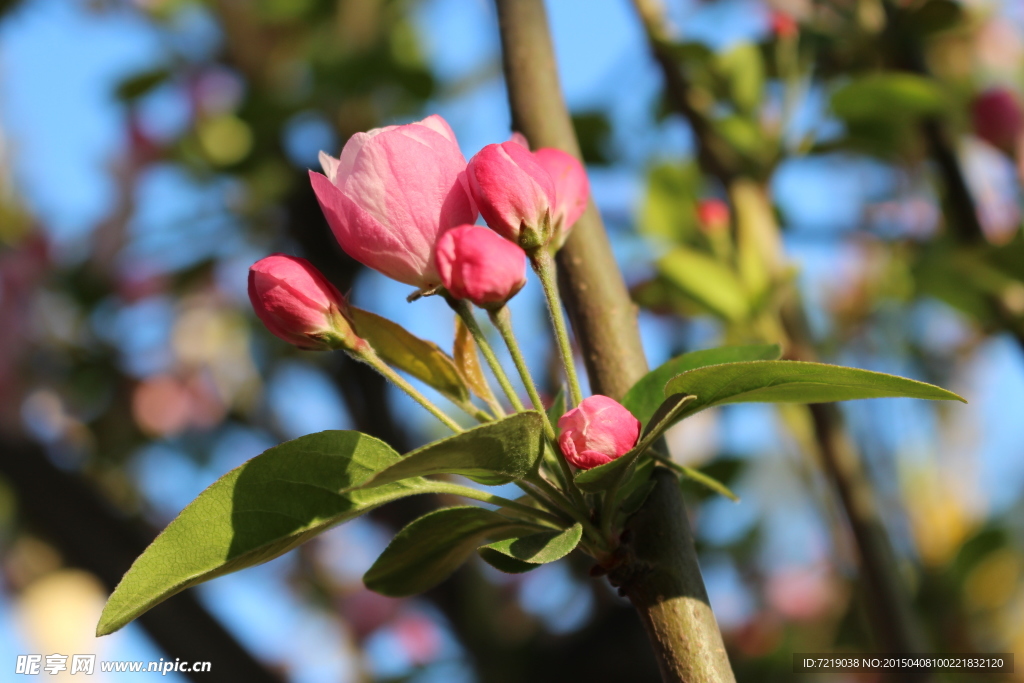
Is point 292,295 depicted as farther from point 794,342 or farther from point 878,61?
point 878,61

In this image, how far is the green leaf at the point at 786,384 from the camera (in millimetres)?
371

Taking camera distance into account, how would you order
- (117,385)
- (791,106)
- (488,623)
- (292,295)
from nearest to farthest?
(292,295)
(791,106)
(488,623)
(117,385)

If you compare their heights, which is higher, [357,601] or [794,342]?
[794,342]

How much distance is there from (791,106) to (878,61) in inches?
6.2

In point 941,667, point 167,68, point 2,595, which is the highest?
point 167,68

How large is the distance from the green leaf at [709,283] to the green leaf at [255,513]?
0.62 metres

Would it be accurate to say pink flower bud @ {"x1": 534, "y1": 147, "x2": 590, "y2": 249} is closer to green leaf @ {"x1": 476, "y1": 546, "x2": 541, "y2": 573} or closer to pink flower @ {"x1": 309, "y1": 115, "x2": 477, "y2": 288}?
pink flower @ {"x1": 309, "y1": 115, "x2": 477, "y2": 288}

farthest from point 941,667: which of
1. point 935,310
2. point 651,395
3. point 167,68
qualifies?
point 167,68

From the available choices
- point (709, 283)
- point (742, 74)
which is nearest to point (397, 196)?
point (709, 283)

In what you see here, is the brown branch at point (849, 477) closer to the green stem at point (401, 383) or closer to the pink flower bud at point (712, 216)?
the pink flower bud at point (712, 216)

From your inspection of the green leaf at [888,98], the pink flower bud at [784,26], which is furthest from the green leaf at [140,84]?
the green leaf at [888,98]

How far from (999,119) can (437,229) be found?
97 centimetres

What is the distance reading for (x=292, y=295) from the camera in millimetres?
429

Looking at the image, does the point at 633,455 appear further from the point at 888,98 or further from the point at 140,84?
the point at 140,84
